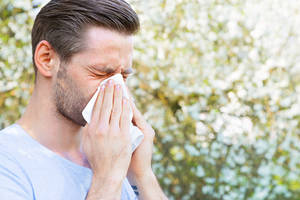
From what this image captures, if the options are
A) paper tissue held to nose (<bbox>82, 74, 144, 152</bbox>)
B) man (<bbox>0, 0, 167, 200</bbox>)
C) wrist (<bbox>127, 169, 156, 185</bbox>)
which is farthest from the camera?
wrist (<bbox>127, 169, 156, 185</bbox>)

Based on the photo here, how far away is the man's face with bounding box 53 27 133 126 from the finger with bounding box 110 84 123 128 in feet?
0.31

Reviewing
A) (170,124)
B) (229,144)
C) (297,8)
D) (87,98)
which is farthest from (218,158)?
(87,98)

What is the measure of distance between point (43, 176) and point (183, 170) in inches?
141

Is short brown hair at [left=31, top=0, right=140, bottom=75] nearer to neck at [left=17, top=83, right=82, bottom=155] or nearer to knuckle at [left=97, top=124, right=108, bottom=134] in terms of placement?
neck at [left=17, top=83, right=82, bottom=155]

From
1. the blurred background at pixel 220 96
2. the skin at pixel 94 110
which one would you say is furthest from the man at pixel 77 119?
the blurred background at pixel 220 96

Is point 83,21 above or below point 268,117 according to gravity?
above

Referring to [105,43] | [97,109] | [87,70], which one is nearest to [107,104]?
[97,109]

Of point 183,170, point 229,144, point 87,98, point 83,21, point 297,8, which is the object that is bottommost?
point 183,170

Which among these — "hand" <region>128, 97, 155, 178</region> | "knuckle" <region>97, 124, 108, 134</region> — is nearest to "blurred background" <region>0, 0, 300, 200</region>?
"hand" <region>128, 97, 155, 178</region>

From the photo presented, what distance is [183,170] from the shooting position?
520cm

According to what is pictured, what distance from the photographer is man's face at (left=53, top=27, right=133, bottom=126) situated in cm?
193

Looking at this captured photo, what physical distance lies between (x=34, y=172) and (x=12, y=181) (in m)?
0.11

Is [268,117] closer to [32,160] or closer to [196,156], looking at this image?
[196,156]

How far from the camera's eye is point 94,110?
188 cm
